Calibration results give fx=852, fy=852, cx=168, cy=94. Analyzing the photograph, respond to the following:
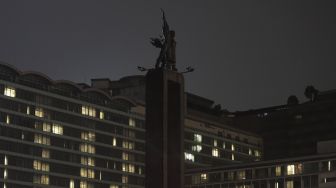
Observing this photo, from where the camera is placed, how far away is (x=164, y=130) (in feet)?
204

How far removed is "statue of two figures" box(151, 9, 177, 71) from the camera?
207 ft

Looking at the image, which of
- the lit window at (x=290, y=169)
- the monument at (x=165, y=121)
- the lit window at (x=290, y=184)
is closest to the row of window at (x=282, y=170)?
the lit window at (x=290, y=169)

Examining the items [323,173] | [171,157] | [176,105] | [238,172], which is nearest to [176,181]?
[171,157]

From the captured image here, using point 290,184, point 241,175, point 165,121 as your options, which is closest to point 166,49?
point 165,121

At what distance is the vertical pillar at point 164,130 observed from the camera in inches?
2426

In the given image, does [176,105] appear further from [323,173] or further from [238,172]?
[238,172]

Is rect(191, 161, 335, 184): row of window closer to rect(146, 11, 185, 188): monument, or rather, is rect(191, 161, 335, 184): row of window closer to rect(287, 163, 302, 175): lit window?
rect(287, 163, 302, 175): lit window

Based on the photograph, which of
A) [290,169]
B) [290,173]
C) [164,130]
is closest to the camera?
[164,130]

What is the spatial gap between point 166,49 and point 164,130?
605 centimetres

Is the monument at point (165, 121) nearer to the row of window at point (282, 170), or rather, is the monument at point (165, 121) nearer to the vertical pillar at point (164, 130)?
the vertical pillar at point (164, 130)

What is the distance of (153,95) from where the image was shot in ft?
207

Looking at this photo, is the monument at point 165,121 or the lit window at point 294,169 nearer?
the monument at point 165,121

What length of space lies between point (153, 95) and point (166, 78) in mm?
1685

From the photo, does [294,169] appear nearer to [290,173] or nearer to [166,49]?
[290,173]
